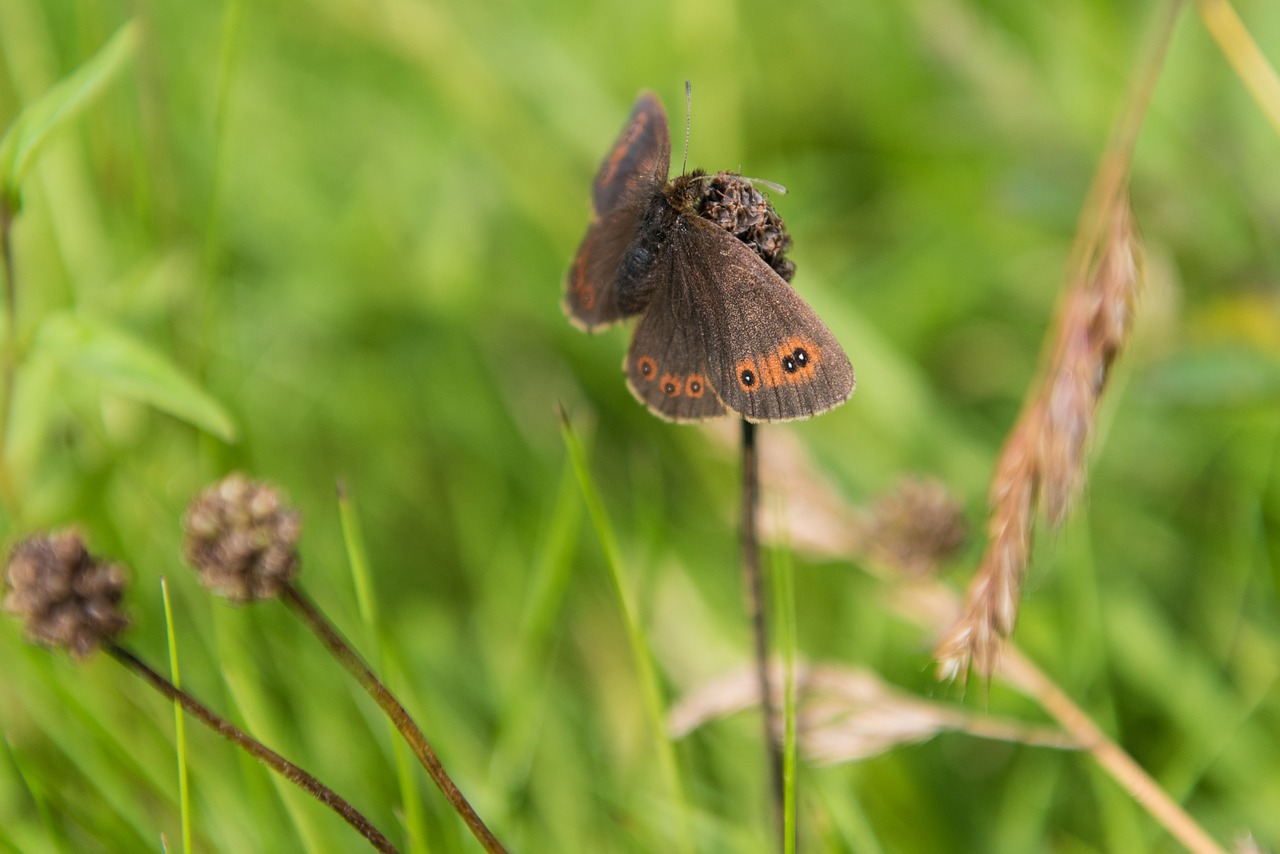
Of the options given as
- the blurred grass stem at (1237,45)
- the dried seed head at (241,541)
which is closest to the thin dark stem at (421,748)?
the dried seed head at (241,541)

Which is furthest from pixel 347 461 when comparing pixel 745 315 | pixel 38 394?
pixel 745 315

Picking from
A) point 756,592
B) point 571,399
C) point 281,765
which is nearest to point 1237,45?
point 756,592

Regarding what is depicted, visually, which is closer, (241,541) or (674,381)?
(241,541)

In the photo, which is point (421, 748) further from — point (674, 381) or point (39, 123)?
point (39, 123)

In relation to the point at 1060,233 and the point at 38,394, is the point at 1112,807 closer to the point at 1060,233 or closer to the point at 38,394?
the point at 1060,233

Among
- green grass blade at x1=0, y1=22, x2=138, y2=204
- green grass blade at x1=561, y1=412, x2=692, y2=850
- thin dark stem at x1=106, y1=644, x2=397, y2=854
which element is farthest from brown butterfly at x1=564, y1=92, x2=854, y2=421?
green grass blade at x1=0, y1=22, x2=138, y2=204

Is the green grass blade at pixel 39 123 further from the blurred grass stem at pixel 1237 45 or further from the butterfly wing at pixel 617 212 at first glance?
the blurred grass stem at pixel 1237 45

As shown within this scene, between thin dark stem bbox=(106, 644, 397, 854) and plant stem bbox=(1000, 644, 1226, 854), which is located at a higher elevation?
plant stem bbox=(1000, 644, 1226, 854)

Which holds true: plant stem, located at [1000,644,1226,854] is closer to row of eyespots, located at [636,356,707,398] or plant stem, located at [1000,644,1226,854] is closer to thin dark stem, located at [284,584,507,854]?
row of eyespots, located at [636,356,707,398]
